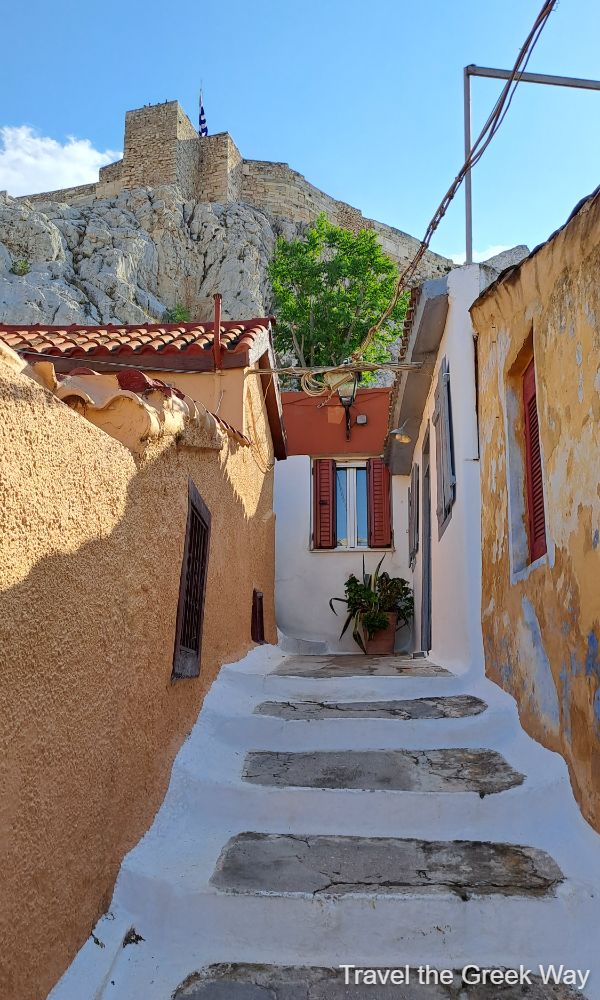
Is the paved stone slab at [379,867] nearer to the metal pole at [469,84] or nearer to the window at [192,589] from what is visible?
the window at [192,589]

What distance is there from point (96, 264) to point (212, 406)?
2490cm

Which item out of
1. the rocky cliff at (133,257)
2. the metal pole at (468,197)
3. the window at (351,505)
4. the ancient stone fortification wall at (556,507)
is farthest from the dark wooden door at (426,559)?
the rocky cliff at (133,257)

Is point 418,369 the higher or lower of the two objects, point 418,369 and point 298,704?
the higher

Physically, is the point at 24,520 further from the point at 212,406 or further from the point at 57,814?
the point at 212,406

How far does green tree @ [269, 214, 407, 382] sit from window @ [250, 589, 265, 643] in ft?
56.4

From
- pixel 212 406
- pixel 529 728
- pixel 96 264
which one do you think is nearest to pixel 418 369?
pixel 212 406

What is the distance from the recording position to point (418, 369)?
8.34m

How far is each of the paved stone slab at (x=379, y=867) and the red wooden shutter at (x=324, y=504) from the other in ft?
30.7

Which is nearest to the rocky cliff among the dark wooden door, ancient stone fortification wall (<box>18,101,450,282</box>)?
ancient stone fortification wall (<box>18,101,450,282</box>)

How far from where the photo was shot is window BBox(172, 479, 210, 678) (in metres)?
4.13

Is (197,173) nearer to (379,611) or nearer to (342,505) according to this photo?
(342,505)

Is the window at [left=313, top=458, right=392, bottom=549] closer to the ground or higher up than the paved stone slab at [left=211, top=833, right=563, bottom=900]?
higher up

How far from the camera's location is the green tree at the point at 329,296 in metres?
25.0

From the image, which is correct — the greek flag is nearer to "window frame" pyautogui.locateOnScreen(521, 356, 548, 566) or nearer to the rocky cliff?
the rocky cliff
